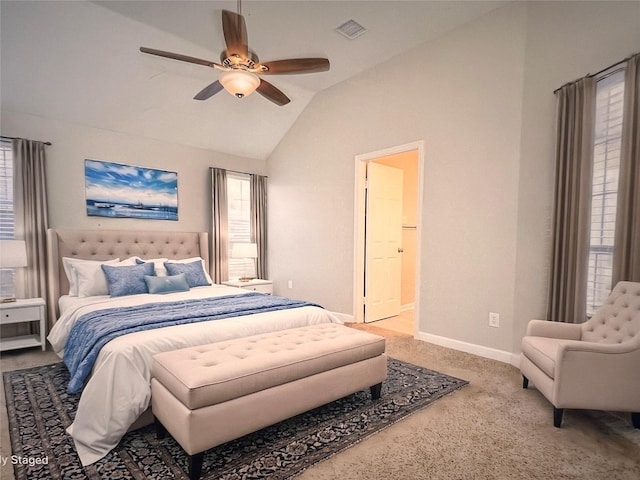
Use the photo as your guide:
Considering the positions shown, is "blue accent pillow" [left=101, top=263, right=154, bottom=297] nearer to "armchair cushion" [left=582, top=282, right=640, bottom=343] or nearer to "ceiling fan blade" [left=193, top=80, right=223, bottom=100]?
"ceiling fan blade" [left=193, top=80, right=223, bottom=100]

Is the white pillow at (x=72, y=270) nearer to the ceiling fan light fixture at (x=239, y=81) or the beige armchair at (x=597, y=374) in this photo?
the ceiling fan light fixture at (x=239, y=81)

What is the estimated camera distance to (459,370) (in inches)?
120

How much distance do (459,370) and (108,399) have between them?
8.82 feet

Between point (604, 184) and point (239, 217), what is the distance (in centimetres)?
454

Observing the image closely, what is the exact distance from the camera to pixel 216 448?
6.31 feet

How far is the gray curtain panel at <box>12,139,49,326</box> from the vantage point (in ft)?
12.0

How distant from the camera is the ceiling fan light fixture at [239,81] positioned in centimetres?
247

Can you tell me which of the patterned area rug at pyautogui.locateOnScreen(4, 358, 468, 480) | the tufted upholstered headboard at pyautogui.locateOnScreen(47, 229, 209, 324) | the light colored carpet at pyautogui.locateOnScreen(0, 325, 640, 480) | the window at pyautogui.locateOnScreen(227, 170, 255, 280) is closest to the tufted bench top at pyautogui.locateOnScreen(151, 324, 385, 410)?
the patterned area rug at pyautogui.locateOnScreen(4, 358, 468, 480)

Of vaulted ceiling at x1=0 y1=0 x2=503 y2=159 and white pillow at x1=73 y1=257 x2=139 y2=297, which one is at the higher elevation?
vaulted ceiling at x1=0 y1=0 x2=503 y2=159

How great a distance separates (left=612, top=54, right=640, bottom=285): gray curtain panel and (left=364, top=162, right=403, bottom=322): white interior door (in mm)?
2627

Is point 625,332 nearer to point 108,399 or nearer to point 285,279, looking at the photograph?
point 108,399

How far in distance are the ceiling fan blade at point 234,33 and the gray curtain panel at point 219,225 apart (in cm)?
297

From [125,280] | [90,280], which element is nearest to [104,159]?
[90,280]

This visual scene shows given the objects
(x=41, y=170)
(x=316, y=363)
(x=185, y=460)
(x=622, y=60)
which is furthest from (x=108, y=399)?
(x=622, y=60)
